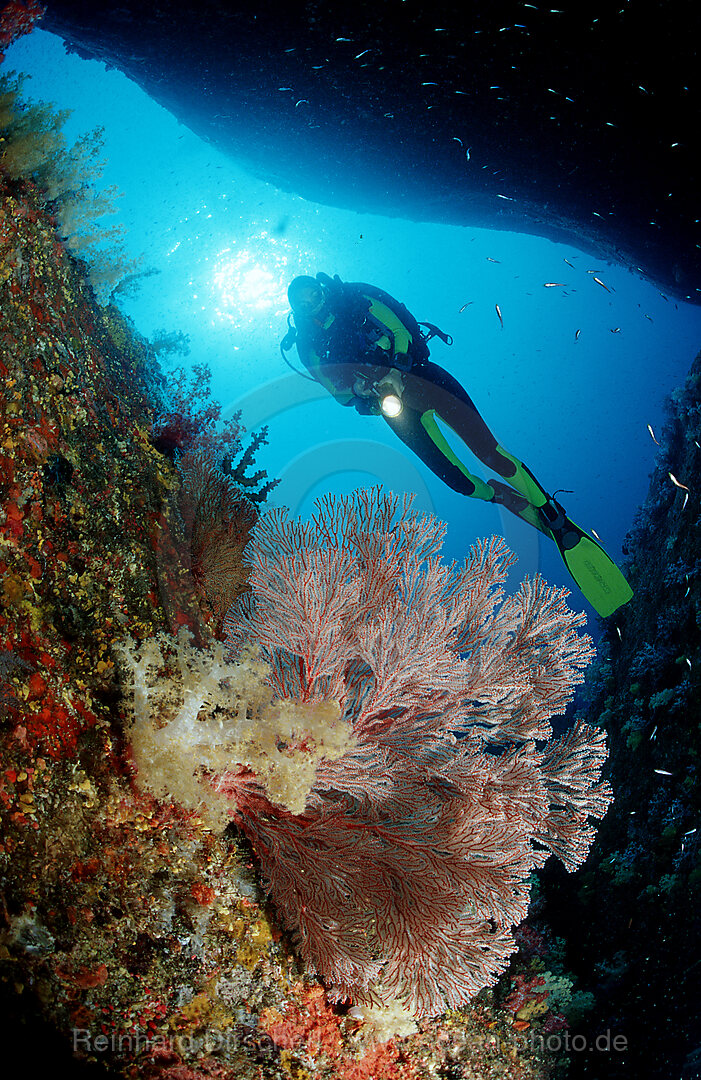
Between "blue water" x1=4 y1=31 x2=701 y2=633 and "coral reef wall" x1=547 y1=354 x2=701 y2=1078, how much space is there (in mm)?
7154

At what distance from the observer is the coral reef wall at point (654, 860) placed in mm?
3932

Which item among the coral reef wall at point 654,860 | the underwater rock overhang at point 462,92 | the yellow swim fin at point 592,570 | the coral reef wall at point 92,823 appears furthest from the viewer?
the yellow swim fin at point 592,570

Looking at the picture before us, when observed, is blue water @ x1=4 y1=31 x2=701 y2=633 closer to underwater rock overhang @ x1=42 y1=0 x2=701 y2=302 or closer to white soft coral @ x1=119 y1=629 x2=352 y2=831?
underwater rock overhang @ x1=42 y1=0 x2=701 y2=302

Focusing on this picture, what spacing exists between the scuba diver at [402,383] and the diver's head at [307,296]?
0.01 m

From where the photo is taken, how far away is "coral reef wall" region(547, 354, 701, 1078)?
3.93m

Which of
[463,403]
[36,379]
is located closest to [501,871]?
[36,379]

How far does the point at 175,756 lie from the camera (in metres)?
1.74

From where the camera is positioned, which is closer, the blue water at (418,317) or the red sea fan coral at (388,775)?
the red sea fan coral at (388,775)

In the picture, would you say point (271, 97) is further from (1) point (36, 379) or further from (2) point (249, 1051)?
(2) point (249, 1051)

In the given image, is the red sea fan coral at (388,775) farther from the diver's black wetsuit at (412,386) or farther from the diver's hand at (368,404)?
the diver's black wetsuit at (412,386)

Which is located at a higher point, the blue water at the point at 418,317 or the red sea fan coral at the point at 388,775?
the blue water at the point at 418,317

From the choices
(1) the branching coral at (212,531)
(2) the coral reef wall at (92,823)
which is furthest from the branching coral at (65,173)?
(1) the branching coral at (212,531)

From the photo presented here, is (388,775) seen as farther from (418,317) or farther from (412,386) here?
(418,317)

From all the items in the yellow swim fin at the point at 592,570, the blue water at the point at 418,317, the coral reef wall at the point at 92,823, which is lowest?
the coral reef wall at the point at 92,823
